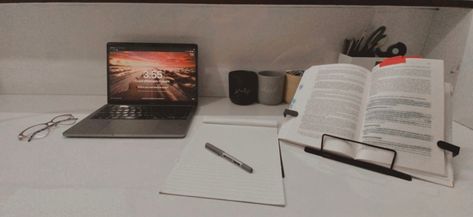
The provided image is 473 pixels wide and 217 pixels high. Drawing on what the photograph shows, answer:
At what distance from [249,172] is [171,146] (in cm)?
21

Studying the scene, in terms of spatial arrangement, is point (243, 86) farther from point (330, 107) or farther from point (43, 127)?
point (43, 127)

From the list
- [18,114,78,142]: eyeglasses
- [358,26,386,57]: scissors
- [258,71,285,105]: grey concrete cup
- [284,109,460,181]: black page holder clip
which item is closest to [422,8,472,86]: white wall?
[358,26,386,57]: scissors

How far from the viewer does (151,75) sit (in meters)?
0.84

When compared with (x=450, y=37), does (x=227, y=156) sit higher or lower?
lower

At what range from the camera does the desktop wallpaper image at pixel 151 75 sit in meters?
0.84

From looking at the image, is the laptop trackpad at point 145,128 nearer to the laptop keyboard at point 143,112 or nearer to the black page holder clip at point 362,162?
the laptop keyboard at point 143,112

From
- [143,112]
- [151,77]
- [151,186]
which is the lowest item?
[151,186]

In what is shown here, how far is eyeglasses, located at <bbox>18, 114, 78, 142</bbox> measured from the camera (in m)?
0.64

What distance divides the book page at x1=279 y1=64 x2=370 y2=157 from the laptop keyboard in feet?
1.04

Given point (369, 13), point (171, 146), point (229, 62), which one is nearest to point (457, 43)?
point (369, 13)

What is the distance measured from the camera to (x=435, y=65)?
1.88ft

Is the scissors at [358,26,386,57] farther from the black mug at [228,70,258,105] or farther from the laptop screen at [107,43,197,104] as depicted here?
the laptop screen at [107,43,197,104]

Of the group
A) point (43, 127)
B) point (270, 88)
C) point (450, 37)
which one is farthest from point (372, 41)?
point (43, 127)

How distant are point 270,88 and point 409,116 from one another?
0.40 meters
